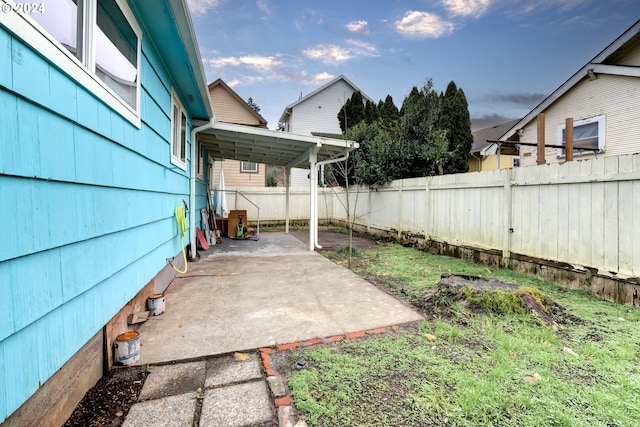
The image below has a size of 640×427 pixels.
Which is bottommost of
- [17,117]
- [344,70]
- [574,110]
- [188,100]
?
[17,117]

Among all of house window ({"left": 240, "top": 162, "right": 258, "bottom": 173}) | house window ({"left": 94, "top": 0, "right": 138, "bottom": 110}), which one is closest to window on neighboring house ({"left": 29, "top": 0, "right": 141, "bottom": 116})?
house window ({"left": 94, "top": 0, "right": 138, "bottom": 110})

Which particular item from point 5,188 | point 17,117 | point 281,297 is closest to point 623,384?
point 281,297

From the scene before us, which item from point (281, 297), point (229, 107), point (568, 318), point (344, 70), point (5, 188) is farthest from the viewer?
point (344, 70)

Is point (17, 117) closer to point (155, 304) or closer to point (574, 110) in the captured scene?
point (155, 304)

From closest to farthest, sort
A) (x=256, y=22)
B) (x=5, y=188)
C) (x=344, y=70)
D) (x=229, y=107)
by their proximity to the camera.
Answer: (x=5, y=188), (x=256, y=22), (x=229, y=107), (x=344, y=70)

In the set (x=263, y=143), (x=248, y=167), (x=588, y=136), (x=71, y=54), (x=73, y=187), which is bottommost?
(x=73, y=187)

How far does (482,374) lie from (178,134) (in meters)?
5.05

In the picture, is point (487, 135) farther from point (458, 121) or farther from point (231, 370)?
point (231, 370)

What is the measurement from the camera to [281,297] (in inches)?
144

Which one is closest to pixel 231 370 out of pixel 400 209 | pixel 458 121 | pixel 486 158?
pixel 400 209

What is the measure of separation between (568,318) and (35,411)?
418cm

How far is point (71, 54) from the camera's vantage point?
1604 mm

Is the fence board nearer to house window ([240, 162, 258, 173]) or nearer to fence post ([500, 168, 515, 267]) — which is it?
fence post ([500, 168, 515, 267])

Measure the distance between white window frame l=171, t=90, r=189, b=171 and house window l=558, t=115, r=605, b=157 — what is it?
9913mm
